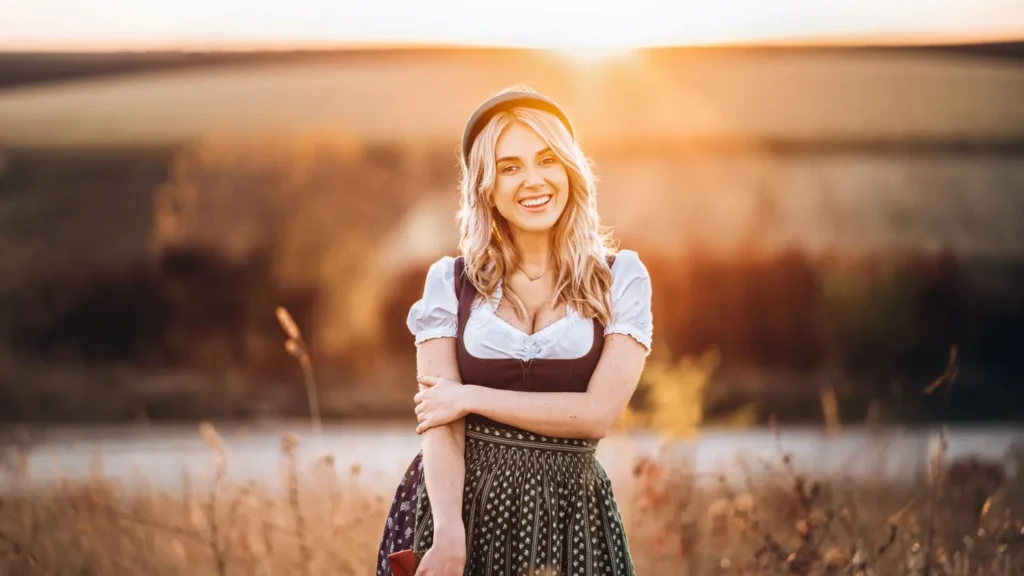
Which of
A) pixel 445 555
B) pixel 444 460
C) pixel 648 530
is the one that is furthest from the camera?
pixel 648 530

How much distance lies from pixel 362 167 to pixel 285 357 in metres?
1.69

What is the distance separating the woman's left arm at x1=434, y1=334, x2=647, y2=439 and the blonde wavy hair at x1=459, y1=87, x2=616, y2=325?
15 cm

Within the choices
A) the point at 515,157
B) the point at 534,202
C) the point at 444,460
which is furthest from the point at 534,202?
the point at 444,460

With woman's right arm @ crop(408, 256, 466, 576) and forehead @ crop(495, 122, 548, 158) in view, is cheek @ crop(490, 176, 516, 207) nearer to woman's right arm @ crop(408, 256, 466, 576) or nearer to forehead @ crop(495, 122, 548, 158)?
forehead @ crop(495, 122, 548, 158)

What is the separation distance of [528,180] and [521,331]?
0.31m

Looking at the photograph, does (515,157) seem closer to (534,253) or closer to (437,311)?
(534,253)

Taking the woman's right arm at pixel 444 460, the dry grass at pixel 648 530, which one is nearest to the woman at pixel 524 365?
the woman's right arm at pixel 444 460

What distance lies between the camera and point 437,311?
100 inches

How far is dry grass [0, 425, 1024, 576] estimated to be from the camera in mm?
3498

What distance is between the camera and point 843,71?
9500 mm

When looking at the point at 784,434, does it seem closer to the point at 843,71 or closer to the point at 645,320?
the point at 843,71

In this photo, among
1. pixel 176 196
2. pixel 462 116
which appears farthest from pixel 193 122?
pixel 462 116

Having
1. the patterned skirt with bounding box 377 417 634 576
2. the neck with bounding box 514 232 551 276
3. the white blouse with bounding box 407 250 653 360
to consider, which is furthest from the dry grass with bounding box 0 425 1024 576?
the neck with bounding box 514 232 551 276

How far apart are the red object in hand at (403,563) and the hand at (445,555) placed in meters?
0.02
